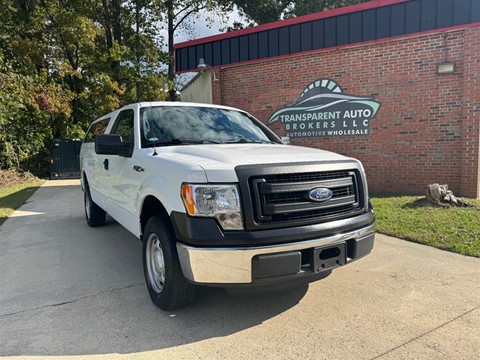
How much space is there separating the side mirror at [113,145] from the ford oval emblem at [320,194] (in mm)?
1977

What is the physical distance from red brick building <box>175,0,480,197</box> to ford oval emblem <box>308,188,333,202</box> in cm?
685

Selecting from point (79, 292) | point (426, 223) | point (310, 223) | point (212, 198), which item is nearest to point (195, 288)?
point (212, 198)

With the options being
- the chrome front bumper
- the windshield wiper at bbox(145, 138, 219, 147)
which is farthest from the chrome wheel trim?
the windshield wiper at bbox(145, 138, 219, 147)

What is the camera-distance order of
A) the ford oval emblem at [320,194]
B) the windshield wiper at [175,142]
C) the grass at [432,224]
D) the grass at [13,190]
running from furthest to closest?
1. the grass at [13,190]
2. the grass at [432,224]
3. the windshield wiper at [175,142]
4. the ford oval emblem at [320,194]

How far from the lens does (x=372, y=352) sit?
2.61 m

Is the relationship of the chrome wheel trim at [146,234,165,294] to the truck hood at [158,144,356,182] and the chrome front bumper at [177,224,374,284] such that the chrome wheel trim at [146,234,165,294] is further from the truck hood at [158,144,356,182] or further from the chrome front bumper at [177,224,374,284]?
the truck hood at [158,144,356,182]

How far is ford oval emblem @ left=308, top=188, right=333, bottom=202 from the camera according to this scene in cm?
293

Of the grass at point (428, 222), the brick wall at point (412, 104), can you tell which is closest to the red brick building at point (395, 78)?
the brick wall at point (412, 104)

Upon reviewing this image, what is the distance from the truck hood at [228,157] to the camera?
2.74 meters

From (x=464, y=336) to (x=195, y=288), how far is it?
6.87 ft

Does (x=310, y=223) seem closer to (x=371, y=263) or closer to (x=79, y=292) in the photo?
(x=371, y=263)

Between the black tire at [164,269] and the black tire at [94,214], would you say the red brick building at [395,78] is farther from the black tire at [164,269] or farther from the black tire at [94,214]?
the black tire at [164,269]

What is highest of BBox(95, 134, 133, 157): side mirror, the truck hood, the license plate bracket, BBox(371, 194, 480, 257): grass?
BBox(95, 134, 133, 157): side mirror

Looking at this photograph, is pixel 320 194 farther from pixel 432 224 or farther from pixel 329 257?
pixel 432 224
